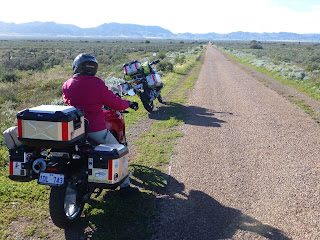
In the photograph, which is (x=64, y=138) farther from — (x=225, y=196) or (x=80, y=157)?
(x=225, y=196)

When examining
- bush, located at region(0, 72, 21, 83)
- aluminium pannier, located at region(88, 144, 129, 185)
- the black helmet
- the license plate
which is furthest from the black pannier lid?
bush, located at region(0, 72, 21, 83)

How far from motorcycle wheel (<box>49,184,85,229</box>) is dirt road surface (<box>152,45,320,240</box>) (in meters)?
1.00

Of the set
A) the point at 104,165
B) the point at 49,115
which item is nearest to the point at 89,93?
the point at 49,115

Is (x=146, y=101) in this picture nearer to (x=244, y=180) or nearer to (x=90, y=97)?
(x=244, y=180)

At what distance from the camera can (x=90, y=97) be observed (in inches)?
148

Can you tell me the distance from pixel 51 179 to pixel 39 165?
334mm

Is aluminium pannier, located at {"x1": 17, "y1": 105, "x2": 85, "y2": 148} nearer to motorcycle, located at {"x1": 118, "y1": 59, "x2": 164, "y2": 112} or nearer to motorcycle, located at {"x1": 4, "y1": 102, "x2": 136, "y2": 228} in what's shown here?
motorcycle, located at {"x1": 4, "y1": 102, "x2": 136, "y2": 228}

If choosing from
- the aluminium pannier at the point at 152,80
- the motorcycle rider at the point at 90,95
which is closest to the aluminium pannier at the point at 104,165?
the motorcycle rider at the point at 90,95

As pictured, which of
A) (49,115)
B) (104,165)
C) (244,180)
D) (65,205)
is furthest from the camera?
(244,180)

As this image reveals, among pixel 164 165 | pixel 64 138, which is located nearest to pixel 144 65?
pixel 164 165

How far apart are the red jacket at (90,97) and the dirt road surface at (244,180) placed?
149cm

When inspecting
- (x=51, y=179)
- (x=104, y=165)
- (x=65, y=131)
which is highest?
(x=65, y=131)

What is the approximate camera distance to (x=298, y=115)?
920 cm

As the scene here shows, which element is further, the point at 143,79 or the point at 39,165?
the point at 143,79
